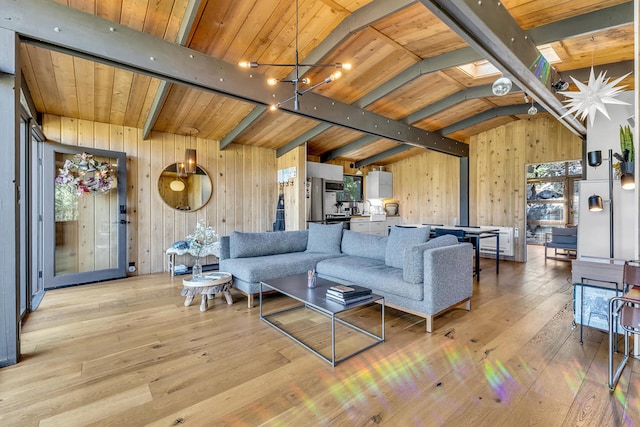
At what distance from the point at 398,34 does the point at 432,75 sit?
1.22 meters

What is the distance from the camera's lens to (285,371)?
206 centimetres

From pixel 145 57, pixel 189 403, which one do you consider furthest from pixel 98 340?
pixel 145 57

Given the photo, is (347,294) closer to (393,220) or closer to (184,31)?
(184,31)

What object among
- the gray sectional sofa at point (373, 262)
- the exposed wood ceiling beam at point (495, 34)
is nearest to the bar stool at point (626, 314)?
the gray sectional sofa at point (373, 262)

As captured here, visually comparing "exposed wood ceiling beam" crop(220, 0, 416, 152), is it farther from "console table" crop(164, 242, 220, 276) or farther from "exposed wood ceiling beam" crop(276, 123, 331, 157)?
"console table" crop(164, 242, 220, 276)

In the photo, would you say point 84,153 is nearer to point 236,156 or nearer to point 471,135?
point 236,156

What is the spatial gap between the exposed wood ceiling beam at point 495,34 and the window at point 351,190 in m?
4.93

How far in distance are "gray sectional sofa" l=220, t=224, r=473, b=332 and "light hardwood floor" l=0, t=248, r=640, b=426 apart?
11.0 inches

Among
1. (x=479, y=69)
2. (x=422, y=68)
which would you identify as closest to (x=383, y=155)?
(x=479, y=69)

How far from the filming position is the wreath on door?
428 cm

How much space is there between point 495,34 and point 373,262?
2.55 m

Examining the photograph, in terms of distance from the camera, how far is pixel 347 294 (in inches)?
94.2

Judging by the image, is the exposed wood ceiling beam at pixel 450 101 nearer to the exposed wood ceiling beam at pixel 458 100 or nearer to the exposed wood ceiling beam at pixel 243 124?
the exposed wood ceiling beam at pixel 458 100

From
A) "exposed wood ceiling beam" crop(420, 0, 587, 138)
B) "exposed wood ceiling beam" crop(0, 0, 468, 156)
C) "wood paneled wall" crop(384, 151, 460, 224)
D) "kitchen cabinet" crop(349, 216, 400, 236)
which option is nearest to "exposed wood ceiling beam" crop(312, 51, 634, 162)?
"exposed wood ceiling beam" crop(420, 0, 587, 138)
